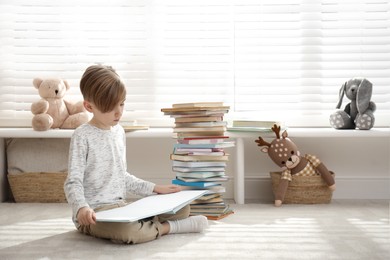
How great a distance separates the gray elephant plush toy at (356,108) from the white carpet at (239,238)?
0.49m

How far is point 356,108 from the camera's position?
3014 millimetres

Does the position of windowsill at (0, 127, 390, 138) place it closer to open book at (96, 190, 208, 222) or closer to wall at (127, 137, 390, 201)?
wall at (127, 137, 390, 201)

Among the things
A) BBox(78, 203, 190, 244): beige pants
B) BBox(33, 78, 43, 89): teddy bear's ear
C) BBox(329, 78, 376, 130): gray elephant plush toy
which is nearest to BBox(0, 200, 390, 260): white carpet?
BBox(78, 203, 190, 244): beige pants

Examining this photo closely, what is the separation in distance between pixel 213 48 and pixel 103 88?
1.30 m

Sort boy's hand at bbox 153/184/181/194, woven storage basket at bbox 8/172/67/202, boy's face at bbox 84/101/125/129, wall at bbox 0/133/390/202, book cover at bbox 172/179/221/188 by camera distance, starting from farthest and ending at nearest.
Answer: wall at bbox 0/133/390/202
woven storage basket at bbox 8/172/67/202
book cover at bbox 172/179/221/188
boy's hand at bbox 153/184/181/194
boy's face at bbox 84/101/125/129

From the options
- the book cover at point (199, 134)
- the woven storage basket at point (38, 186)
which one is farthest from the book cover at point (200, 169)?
the woven storage basket at point (38, 186)

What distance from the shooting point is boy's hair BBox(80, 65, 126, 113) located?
204cm

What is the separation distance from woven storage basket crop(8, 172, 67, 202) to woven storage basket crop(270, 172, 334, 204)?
1.12 metres

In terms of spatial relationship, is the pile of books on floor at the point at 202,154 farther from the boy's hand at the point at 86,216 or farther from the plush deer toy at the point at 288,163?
the boy's hand at the point at 86,216

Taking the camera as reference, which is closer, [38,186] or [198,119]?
[198,119]

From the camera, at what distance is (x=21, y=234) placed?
2156mm

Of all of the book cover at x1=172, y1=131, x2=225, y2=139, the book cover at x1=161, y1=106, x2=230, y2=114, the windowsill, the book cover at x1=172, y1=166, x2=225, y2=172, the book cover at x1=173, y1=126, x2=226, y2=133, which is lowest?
the book cover at x1=172, y1=166, x2=225, y2=172

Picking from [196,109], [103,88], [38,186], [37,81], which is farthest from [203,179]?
[37,81]

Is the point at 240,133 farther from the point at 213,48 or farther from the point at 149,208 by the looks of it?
the point at 149,208
